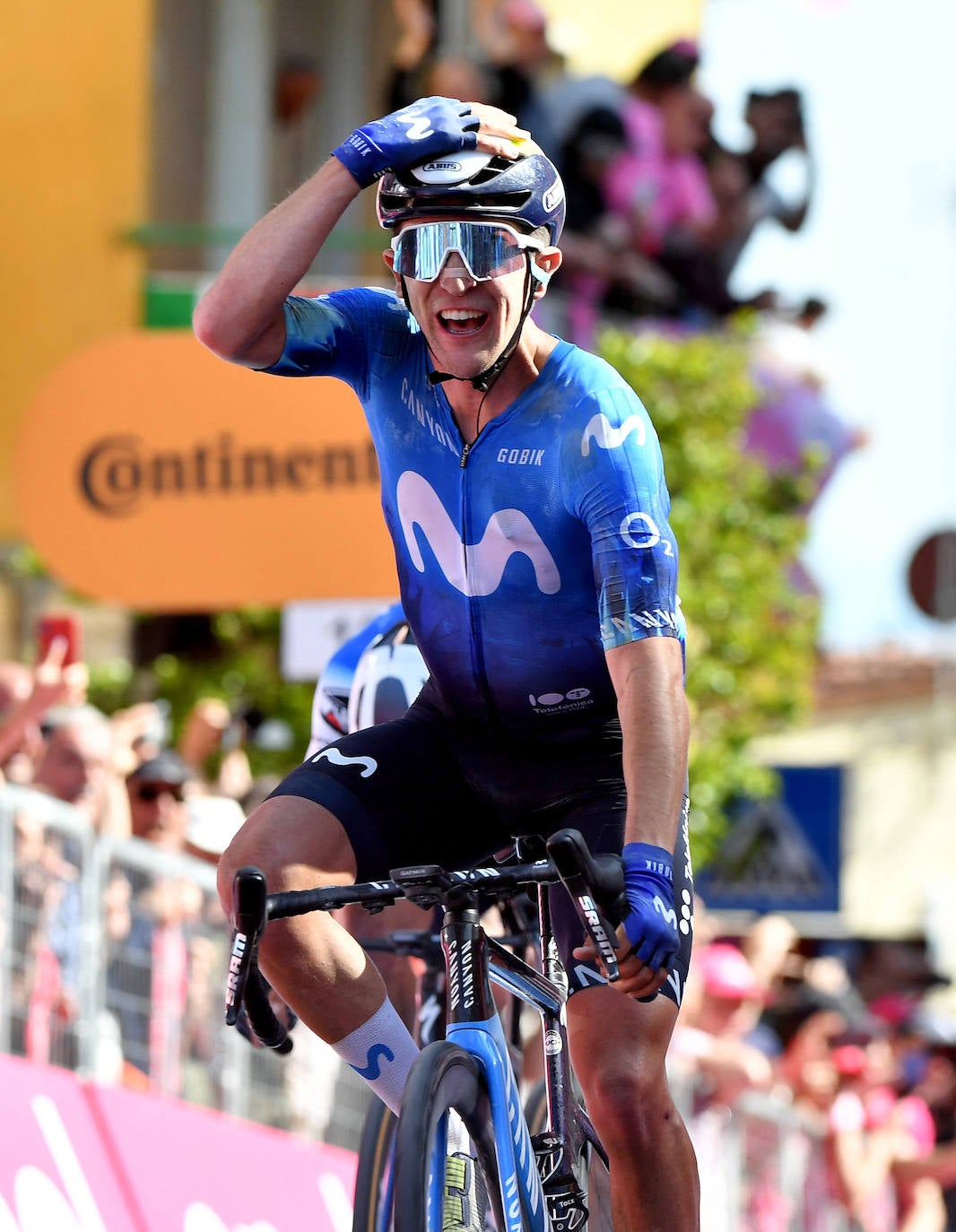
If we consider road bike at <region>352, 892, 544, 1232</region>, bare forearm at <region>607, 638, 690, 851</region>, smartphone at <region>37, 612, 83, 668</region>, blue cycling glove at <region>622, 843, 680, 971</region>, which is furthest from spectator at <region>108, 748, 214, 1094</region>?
blue cycling glove at <region>622, 843, 680, 971</region>

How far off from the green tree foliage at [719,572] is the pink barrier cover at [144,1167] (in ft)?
29.7

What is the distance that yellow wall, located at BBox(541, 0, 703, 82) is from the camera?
2495 cm

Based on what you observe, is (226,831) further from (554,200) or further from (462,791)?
(554,200)

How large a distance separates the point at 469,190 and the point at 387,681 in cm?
201

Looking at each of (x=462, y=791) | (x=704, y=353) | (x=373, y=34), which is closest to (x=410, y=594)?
(x=462, y=791)

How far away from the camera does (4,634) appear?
17156 mm

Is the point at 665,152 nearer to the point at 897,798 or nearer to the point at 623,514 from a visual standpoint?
the point at 623,514

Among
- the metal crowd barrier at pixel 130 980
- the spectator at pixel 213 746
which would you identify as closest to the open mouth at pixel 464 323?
the metal crowd barrier at pixel 130 980

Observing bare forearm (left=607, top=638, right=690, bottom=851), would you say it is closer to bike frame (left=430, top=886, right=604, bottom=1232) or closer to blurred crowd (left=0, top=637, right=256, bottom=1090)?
bike frame (left=430, top=886, right=604, bottom=1232)

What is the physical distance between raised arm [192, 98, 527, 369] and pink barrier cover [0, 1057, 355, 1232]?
8.13 feet

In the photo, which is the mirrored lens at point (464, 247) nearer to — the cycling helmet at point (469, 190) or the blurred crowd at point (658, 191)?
the cycling helmet at point (469, 190)

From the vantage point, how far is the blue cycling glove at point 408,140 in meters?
4.17

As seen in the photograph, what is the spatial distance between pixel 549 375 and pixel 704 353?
12.8m

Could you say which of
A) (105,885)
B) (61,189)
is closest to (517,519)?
(105,885)
